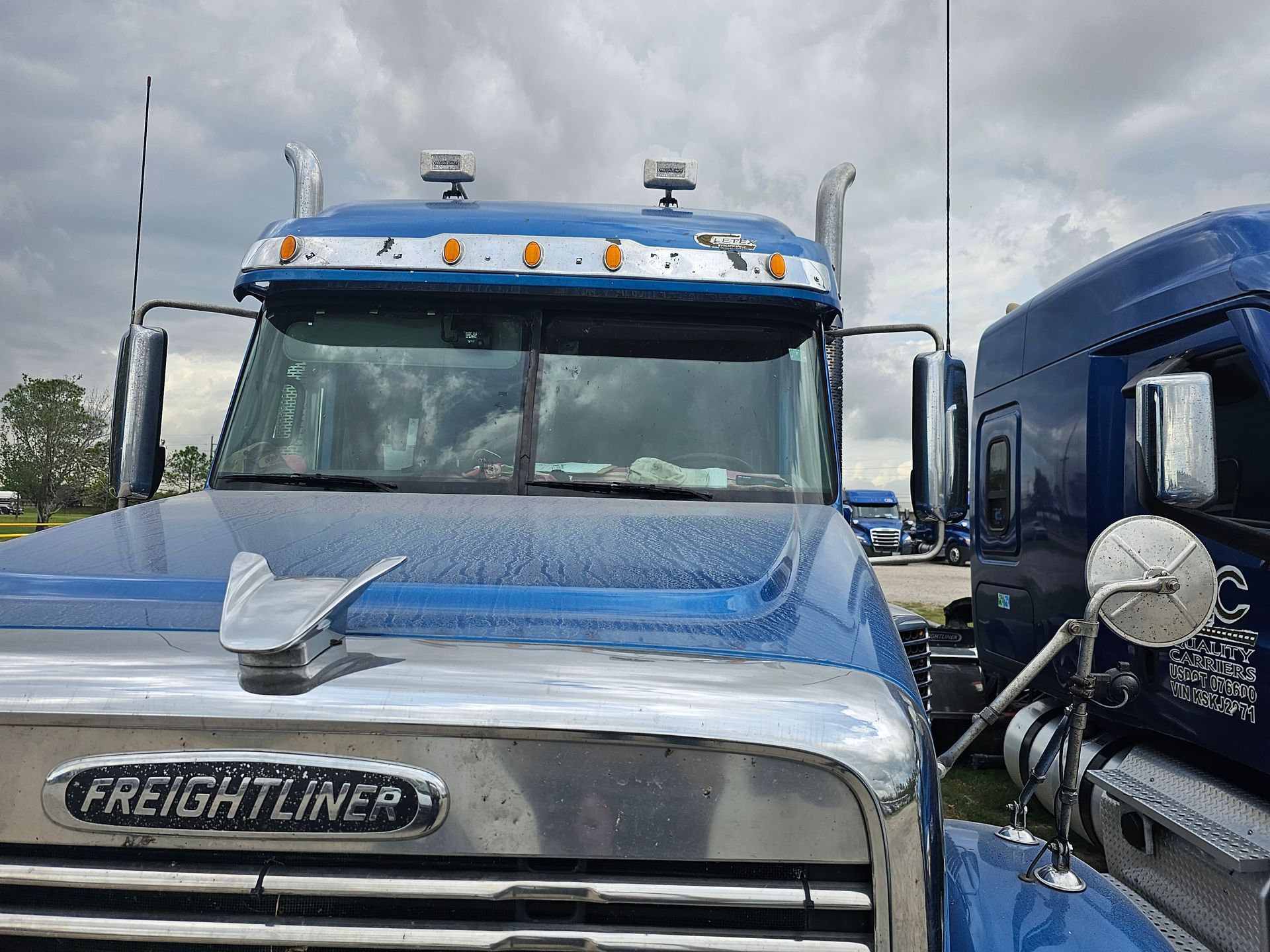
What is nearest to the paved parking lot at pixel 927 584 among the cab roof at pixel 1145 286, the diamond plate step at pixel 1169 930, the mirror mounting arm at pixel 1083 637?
the cab roof at pixel 1145 286

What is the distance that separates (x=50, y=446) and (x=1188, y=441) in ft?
165

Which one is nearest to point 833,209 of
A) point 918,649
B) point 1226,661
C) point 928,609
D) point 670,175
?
point 670,175

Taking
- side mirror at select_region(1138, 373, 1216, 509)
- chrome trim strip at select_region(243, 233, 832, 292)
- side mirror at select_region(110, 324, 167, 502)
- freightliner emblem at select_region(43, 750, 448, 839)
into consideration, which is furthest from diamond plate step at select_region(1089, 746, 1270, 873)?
side mirror at select_region(110, 324, 167, 502)

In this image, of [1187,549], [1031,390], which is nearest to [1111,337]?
[1031,390]

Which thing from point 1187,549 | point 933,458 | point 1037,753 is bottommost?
point 1037,753

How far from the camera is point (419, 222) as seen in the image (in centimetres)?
361

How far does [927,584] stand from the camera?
21.2m

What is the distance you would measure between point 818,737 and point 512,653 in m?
0.51

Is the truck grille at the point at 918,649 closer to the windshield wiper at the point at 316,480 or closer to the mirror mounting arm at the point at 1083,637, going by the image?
the mirror mounting arm at the point at 1083,637

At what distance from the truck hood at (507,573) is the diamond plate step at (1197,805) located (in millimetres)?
2515

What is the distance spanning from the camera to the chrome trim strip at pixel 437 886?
1541 mm

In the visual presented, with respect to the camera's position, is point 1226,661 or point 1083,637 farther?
point 1226,661

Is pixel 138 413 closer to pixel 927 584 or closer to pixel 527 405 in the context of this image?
pixel 527 405

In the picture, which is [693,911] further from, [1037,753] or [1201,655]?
[1037,753]
